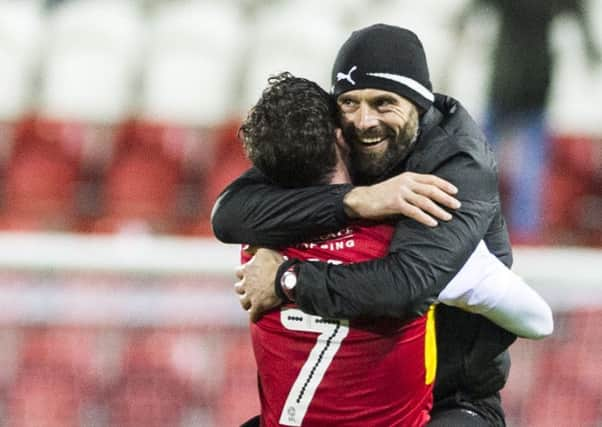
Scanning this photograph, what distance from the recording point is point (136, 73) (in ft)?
20.0

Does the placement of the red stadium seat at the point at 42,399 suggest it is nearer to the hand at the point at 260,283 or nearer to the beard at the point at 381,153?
the hand at the point at 260,283

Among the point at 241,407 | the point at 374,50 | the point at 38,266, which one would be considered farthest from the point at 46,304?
the point at 374,50

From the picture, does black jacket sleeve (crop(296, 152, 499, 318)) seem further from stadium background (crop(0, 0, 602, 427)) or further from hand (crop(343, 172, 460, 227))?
stadium background (crop(0, 0, 602, 427))

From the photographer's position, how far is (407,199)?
2504mm

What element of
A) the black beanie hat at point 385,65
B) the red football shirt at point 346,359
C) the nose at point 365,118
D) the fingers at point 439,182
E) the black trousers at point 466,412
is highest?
the black beanie hat at point 385,65

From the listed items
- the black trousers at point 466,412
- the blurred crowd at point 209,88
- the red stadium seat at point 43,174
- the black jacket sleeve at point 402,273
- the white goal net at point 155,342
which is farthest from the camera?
the blurred crowd at point 209,88

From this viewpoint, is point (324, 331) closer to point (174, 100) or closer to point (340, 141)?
point (340, 141)

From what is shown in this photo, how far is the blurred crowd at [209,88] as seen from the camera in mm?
5938

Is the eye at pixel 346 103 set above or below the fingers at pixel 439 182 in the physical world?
above

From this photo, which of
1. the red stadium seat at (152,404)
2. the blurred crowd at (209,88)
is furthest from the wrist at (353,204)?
the blurred crowd at (209,88)

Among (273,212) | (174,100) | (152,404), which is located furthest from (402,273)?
(174,100)

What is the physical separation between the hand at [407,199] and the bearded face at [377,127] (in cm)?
12

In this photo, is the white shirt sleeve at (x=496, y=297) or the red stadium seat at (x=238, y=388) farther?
the red stadium seat at (x=238, y=388)

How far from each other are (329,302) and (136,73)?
378 centimetres
